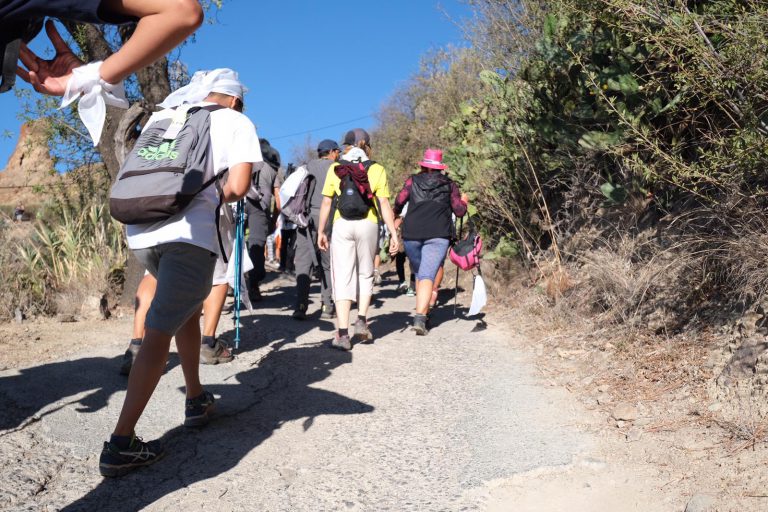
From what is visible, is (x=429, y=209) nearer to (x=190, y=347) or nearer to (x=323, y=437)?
(x=323, y=437)

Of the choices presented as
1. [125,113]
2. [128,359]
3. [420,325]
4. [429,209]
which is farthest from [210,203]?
[125,113]

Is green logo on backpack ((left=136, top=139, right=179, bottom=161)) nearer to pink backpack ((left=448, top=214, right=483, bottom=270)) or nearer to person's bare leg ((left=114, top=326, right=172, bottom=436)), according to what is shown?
person's bare leg ((left=114, top=326, right=172, bottom=436))

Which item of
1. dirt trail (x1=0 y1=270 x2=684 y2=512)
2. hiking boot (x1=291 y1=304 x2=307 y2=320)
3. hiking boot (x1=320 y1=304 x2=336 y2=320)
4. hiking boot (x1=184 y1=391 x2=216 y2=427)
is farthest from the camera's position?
hiking boot (x1=320 y1=304 x2=336 y2=320)

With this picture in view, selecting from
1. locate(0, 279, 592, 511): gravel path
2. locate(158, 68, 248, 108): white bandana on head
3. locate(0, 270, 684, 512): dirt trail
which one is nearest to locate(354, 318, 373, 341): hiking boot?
locate(0, 270, 684, 512): dirt trail

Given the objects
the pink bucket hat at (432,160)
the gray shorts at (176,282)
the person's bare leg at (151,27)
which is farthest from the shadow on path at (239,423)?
the pink bucket hat at (432,160)

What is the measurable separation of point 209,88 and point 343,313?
2.82m

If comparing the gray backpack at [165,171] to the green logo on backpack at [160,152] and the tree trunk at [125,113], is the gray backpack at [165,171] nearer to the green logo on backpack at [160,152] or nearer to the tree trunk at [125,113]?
the green logo on backpack at [160,152]

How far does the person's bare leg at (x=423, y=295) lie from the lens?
24.2 ft

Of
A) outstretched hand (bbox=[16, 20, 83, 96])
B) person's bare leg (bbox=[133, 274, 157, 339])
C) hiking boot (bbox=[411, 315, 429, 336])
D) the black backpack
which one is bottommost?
hiking boot (bbox=[411, 315, 429, 336])

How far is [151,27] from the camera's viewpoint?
205cm

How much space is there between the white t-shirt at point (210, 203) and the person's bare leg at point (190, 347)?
576 millimetres

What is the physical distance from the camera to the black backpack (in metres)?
6.66

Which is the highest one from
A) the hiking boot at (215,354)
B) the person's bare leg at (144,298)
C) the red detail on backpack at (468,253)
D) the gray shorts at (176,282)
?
the gray shorts at (176,282)

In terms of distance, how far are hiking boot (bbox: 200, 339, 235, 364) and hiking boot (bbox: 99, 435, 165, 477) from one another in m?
2.02
